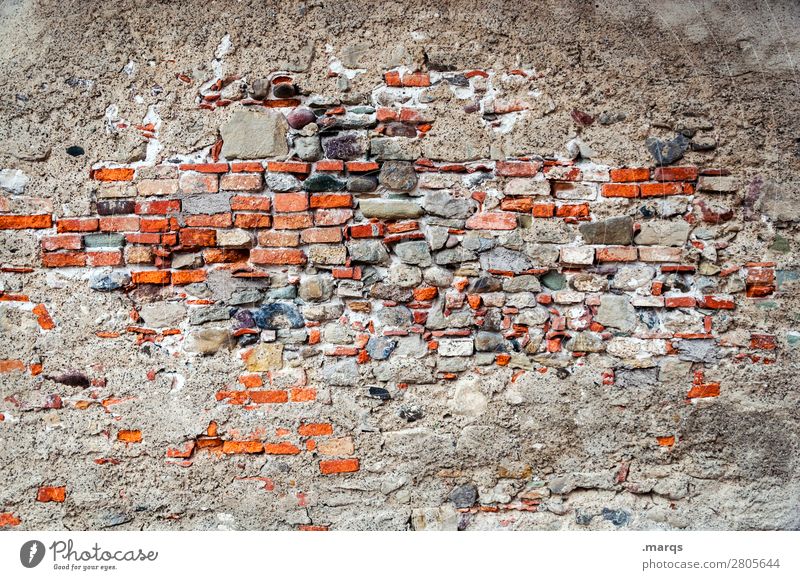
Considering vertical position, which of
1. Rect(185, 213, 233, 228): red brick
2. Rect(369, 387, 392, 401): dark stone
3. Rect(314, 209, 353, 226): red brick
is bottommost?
Rect(369, 387, 392, 401): dark stone

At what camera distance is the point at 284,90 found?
2125 millimetres

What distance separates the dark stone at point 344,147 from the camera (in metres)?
2.13

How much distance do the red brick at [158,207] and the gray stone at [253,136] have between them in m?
0.29

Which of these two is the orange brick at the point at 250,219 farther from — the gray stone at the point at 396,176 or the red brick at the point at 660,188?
the red brick at the point at 660,188

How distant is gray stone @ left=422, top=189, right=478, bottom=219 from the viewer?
2131 mm

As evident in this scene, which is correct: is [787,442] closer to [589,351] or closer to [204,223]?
[589,351]

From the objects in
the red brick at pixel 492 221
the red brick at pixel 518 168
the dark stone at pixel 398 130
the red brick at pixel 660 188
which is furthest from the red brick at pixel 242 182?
the red brick at pixel 660 188

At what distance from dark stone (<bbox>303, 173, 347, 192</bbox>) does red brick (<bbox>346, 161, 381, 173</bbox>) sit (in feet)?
0.23

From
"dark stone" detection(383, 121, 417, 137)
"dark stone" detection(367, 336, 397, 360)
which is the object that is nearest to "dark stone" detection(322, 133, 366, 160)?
"dark stone" detection(383, 121, 417, 137)

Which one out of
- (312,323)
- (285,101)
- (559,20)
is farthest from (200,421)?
(559,20)

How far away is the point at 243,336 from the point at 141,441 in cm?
59

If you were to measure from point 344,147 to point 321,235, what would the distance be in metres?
0.37

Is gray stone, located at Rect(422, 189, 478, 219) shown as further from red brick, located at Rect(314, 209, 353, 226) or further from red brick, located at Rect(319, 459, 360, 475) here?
red brick, located at Rect(319, 459, 360, 475)

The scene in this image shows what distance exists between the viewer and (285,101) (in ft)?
7.07
